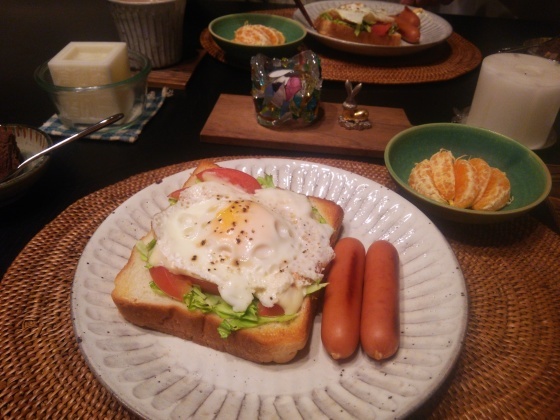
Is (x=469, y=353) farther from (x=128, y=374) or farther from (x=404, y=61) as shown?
(x=404, y=61)

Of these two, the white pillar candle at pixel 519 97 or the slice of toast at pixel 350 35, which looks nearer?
the white pillar candle at pixel 519 97

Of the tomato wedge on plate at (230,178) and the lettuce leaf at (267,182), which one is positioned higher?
the tomato wedge on plate at (230,178)

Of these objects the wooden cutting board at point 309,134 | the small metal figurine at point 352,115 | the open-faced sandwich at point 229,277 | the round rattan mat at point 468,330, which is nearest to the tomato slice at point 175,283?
the open-faced sandwich at point 229,277

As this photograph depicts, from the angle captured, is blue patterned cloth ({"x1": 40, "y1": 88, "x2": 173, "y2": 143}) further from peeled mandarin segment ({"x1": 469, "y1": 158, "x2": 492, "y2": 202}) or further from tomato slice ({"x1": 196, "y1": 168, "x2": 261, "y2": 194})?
peeled mandarin segment ({"x1": 469, "y1": 158, "x2": 492, "y2": 202})

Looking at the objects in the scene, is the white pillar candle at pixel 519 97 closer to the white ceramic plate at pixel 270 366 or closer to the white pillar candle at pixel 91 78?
the white ceramic plate at pixel 270 366

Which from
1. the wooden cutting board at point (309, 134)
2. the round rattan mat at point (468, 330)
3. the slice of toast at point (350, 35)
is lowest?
the wooden cutting board at point (309, 134)

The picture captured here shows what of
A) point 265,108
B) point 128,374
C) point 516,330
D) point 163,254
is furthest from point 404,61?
point 128,374

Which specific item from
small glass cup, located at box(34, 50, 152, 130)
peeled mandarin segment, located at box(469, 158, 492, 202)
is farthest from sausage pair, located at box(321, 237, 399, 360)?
small glass cup, located at box(34, 50, 152, 130)
